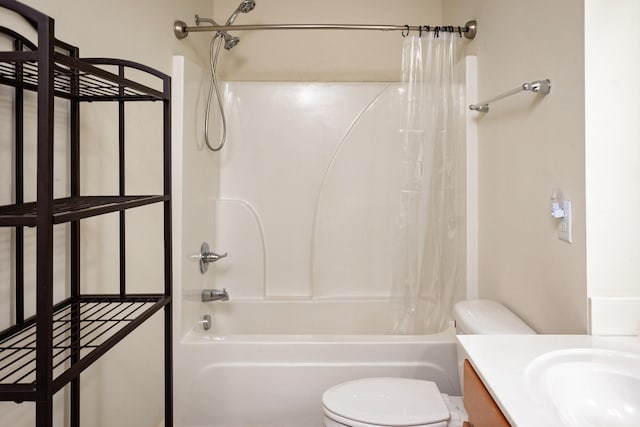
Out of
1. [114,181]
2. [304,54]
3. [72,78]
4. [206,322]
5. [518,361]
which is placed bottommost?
[206,322]

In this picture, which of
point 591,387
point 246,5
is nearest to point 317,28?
point 246,5

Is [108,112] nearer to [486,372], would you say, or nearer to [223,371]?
[223,371]

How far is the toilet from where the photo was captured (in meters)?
1.39

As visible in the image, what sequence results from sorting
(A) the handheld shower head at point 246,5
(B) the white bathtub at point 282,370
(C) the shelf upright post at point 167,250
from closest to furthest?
(C) the shelf upright post at point 167,250, (B) the white bathtub at point 282,370, (A) the handheld shower head at point 246,5

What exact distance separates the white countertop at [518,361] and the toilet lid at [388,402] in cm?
45

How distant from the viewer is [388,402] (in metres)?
1.48

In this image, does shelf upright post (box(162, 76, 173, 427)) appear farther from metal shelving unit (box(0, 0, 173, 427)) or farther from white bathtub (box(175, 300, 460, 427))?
white bathtub (box(175, 300, 460, 427))

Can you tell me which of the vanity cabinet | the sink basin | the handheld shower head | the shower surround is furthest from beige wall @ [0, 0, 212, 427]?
the sink basin

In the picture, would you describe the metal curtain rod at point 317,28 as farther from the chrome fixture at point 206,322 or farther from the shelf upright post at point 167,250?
the chrome fixture at point 206,322

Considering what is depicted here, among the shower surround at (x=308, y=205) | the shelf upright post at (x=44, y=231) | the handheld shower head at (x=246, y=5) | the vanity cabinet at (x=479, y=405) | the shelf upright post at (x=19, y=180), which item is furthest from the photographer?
the shower surround at (x=308, y=205)

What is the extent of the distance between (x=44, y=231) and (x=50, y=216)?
27mm

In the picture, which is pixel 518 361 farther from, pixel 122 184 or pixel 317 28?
pixel 317 28

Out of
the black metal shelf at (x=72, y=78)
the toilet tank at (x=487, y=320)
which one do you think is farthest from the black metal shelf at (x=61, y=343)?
the toilet tank at (x=487, y=320)

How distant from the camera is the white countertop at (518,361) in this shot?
754mm
